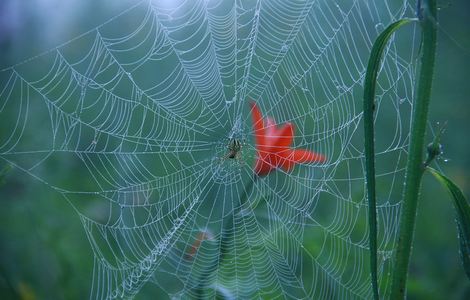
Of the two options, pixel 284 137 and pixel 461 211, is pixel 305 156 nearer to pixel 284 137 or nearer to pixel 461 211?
pixel 284 137

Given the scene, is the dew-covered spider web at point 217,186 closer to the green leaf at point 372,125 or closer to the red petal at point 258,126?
the red petal at point 258,126

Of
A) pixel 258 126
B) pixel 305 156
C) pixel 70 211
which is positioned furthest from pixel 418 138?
pixel 70 211

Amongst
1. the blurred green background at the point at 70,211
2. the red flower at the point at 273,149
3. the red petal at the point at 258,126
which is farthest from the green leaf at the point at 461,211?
the red petal at the point at 258,126

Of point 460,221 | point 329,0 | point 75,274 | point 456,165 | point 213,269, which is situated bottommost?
point 75,274

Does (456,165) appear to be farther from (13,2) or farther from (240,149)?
(13,2)

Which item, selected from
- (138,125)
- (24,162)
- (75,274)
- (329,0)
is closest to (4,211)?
(24,162)

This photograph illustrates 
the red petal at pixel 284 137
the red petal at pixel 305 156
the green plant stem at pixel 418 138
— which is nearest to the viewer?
the green plant stem at pixel 418 138

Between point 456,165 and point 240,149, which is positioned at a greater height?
point 456,165
